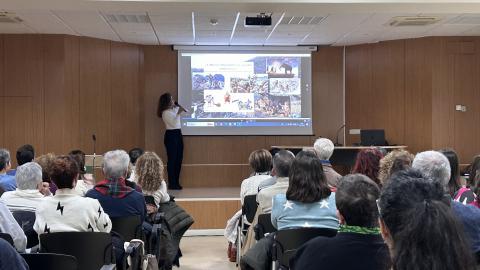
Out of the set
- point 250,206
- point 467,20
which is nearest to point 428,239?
point 250,206

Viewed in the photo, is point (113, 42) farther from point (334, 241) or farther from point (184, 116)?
point (334, 241)

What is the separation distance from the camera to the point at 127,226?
3318 millimetres

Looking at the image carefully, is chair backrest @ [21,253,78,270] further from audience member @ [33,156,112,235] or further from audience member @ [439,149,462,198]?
audience member @ [439,149,462,198]

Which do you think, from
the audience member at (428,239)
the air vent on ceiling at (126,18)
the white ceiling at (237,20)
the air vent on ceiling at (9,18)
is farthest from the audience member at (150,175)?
the air vent on ceiling at (9,18)

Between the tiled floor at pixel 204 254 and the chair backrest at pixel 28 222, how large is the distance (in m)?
2.22

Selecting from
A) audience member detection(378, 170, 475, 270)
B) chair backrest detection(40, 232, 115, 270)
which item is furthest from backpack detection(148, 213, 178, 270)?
audience member detection(378, 170, 475, 270)

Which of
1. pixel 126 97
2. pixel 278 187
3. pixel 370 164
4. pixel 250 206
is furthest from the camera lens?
pixel 126 97

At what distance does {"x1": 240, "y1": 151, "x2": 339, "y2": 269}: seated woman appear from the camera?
2.87 meters

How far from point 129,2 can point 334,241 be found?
4490 millimetres

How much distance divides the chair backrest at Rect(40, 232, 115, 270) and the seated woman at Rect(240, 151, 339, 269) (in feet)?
3.16

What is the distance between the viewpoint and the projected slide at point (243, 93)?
31.3 feet

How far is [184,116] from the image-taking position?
31.4 ft

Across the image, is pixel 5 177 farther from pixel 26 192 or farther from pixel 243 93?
pixel 243 93

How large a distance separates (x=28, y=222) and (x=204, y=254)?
112 inches
